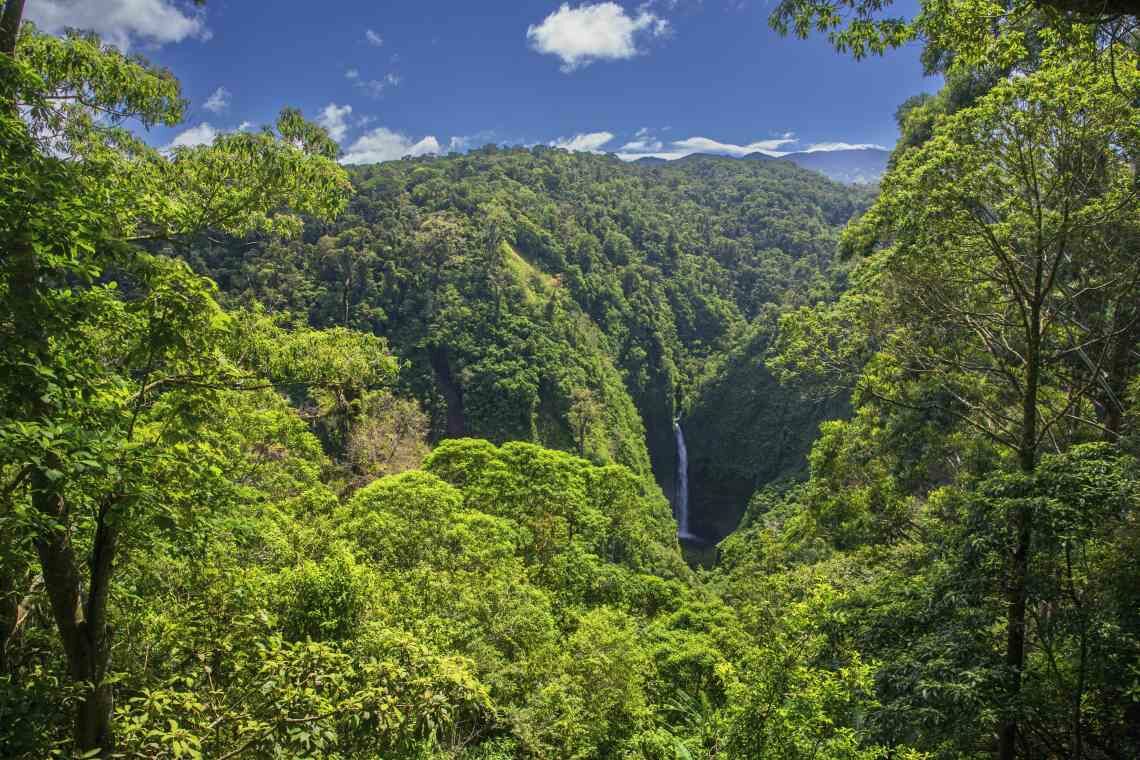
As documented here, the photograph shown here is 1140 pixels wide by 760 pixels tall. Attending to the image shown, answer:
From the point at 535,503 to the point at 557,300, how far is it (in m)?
49.3

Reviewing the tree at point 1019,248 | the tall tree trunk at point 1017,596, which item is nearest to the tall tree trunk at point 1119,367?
the tree at point 1019,248

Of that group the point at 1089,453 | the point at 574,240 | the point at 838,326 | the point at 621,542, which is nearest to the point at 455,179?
the point at 574,240

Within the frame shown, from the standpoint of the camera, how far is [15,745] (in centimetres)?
337

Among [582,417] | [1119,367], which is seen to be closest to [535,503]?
[1119,367]

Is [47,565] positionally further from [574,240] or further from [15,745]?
[574,240]

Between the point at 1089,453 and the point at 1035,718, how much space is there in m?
2.97

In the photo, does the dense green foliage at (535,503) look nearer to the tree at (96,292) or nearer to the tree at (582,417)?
the tree at (96,292)

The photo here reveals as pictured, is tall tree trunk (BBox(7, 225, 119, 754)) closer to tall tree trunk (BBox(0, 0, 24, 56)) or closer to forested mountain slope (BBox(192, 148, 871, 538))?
tall tree trunk (BBox(0, 0, 24, 56))

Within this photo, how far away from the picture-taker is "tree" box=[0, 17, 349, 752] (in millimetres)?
3363

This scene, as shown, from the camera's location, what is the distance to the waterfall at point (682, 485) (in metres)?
65.1

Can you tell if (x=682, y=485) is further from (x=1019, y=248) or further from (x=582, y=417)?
(x=1019, y=248)

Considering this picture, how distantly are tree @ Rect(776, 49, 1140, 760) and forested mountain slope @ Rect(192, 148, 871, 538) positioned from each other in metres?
40.1

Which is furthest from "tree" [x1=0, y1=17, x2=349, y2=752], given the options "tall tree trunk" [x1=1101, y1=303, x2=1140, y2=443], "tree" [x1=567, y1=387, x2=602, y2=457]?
"tree" [x1=567, y1=387, x2=602, y2=457]

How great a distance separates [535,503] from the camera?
781 inches
